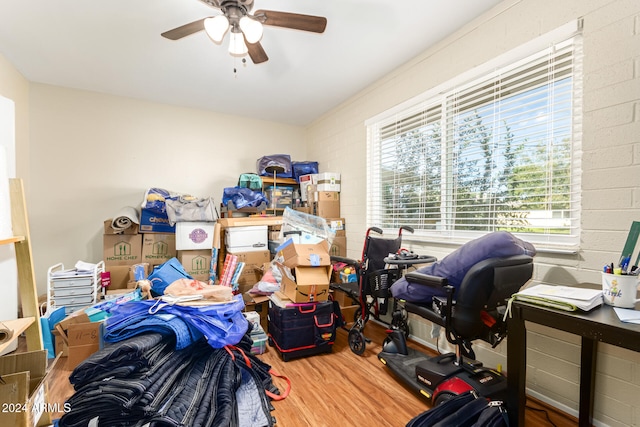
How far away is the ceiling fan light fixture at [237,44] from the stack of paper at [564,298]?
232 cm

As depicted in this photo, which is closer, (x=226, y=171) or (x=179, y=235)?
(x=179, y=235)

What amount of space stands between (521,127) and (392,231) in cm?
151

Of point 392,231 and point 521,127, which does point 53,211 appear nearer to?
point 392,231

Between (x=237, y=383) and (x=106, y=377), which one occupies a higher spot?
(x=106, y=377)

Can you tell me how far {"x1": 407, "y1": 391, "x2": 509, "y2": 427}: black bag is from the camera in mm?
1312

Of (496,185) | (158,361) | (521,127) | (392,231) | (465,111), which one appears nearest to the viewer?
(158,361)

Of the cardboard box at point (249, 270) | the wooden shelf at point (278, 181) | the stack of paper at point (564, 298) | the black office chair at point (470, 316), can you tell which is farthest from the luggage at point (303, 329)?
the wooden shelf at point (278, 181)

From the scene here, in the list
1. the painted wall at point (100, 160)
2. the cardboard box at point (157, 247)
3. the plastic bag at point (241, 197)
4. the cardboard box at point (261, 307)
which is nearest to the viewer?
the cardboard box at point (261, 307)

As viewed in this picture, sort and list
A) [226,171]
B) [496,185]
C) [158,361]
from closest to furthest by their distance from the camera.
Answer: [158,361], [496,185], [226,171]

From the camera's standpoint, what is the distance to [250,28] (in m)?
1.81

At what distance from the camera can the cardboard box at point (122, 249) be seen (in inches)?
125

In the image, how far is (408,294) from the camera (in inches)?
72.5

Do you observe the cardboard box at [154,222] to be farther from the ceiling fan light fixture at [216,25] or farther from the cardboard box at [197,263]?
the ceiling fan light fixture at [216,25]

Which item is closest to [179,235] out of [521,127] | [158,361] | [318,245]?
[318,245]
